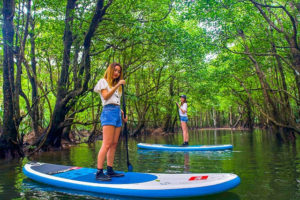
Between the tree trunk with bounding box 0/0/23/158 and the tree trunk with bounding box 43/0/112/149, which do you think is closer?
the tree trunk with bounding box 0/0/23/158

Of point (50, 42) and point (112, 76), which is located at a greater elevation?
point (50, 42)

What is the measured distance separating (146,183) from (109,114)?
1.22 meters

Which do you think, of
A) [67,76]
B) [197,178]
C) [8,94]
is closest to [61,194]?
[197,178]

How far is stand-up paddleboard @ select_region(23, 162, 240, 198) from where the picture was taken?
3.19 meters

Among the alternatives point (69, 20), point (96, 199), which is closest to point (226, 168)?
point (96, 199)

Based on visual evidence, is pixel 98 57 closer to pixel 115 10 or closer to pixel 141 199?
pixel 115 10

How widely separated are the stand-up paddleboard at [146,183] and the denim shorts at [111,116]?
0.90m

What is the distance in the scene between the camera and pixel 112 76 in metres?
4.18

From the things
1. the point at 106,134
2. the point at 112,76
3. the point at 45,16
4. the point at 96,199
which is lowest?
the point at 96,199

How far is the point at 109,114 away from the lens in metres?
3.99

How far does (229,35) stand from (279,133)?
5.79m

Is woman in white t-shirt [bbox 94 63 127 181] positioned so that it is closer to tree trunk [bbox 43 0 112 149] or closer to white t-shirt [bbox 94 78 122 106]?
white t-shirt [bbox 94 78 122 106]

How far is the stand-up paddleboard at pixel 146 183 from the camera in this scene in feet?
10.5

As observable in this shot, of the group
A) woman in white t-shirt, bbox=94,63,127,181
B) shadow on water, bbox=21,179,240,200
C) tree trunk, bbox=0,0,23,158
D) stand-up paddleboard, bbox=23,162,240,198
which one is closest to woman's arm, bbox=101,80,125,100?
woman in white t-shirt, bbox=94,63,127,181
